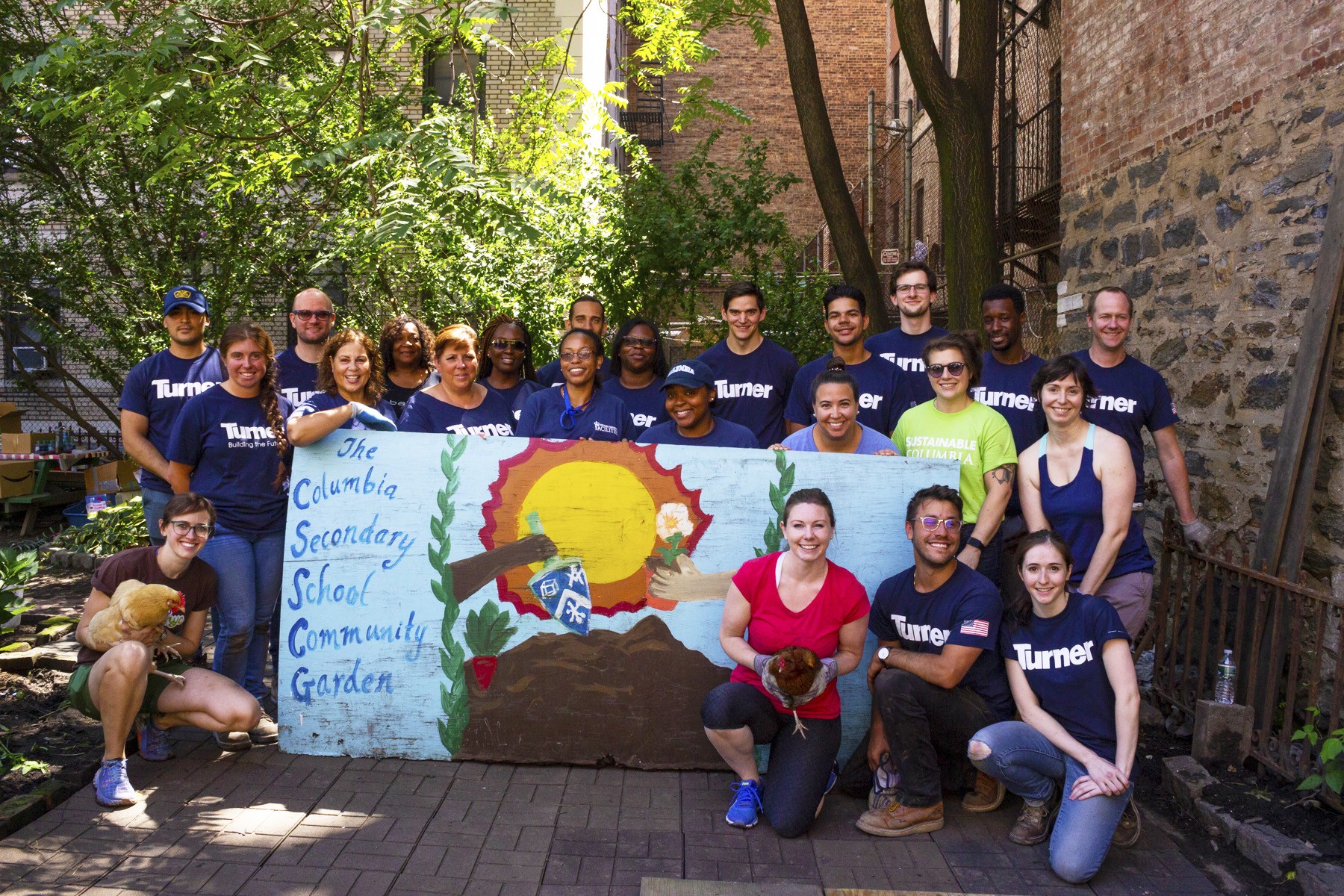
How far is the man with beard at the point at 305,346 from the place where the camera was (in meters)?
5.50

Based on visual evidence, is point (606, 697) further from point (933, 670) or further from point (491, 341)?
point (491, 341)

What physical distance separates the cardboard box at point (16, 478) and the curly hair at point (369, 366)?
915 centimetres

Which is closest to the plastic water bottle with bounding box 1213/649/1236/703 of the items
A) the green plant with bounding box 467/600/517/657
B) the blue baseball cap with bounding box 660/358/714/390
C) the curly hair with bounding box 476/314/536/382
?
the blue baseball cap with bounding box 660/358/714/390

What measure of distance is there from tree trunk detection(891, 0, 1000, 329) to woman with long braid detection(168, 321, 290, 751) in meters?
4.52

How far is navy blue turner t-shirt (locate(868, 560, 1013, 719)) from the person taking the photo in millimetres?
4152

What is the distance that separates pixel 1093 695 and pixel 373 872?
8.75 feet

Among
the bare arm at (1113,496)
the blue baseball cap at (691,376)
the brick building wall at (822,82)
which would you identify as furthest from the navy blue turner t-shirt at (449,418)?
the brick building wall at (822,82)

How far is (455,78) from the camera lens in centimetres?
904

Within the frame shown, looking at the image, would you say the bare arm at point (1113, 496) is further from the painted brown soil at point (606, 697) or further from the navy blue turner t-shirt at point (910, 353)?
the painted brown soil at point (606, 697)

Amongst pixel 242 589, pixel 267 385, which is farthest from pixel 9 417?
pixel 242 589

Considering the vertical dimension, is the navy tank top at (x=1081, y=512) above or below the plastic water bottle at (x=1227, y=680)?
above

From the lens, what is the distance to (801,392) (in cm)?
523

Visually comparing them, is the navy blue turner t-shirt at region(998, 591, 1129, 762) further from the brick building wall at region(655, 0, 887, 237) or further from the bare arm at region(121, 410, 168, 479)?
the brick building wall at region(655, 0, 887, 237)

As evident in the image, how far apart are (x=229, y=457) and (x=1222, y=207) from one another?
18.2ft
